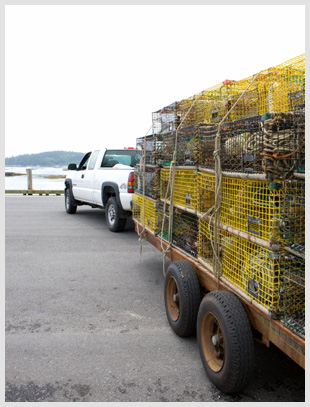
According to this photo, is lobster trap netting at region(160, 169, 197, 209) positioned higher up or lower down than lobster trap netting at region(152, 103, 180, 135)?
lower down

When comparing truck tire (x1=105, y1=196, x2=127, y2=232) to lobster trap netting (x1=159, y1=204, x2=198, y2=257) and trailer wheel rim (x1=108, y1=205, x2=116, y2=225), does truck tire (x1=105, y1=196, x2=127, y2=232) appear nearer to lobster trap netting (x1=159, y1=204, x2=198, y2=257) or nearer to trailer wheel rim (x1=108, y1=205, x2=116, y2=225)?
trailer wheel rim (x1=108, y1=205, x2=116, y2=225)

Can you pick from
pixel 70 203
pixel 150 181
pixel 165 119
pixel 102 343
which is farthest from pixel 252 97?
pixel 70 203

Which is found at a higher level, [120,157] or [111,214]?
[120,157]

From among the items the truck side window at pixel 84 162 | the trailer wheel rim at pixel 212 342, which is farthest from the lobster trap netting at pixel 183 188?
the truck side window at pixel 84 162

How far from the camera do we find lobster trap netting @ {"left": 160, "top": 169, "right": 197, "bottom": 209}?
4.00m

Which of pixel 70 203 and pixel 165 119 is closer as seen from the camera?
pixel 165 119

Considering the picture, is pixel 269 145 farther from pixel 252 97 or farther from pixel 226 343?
pixel 252 97

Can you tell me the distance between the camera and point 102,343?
146 inches

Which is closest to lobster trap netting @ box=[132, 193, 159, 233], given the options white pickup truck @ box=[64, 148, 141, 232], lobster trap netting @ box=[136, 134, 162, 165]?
lobster trap netting @ box=[136, 134, 162, 165]

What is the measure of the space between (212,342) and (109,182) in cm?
652

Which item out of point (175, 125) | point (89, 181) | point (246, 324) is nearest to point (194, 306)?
point (246, 324)

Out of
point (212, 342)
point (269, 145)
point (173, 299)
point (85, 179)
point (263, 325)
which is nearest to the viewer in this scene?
point (269, 145)

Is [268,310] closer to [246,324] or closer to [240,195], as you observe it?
[246,324]

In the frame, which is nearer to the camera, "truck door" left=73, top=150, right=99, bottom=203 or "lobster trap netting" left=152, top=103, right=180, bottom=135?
"lobster trap netting" left=152, top=103, right=180, bottom=135
